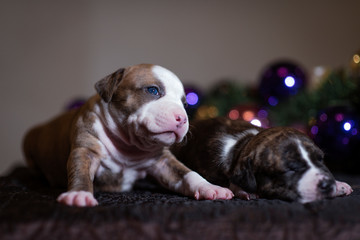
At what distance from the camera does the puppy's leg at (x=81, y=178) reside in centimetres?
149

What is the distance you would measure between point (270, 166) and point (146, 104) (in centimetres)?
61

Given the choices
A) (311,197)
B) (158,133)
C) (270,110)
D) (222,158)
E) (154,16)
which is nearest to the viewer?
(311,197)

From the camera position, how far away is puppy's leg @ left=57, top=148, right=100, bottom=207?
1493 millimetres

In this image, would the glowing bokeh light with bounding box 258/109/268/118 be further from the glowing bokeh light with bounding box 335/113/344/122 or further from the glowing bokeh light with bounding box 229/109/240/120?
the glowing bokeh light with bounding box 335/113/344/122

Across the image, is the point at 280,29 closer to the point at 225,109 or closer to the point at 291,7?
the point at 291,7

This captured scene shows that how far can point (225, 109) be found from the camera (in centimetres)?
378

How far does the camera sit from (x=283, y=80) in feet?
11.0

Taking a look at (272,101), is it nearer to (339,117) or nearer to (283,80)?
(283,80)

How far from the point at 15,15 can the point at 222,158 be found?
3.33 metres

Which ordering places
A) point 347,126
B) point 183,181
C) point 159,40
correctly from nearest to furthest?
point 183,181 → point 347,126 → point 159,40

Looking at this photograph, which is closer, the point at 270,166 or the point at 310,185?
the point at 310,185

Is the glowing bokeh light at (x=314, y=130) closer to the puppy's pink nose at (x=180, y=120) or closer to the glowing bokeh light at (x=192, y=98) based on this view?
the glowing bokeh light at (x=192, y=98)

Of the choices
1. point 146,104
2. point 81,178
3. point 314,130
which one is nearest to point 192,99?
point 314,130

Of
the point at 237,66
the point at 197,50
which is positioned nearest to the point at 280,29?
the point at 237,66
